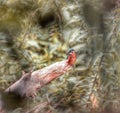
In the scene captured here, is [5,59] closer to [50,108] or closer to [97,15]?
[50,108]

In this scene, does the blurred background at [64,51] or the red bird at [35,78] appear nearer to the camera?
the blurred background at [64,51]

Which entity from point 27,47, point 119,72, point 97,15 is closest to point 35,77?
point 119,72

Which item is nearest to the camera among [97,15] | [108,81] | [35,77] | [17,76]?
[97,15]

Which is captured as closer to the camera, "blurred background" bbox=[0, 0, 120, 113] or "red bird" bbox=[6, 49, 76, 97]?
"blurred background" bbox=[0, 0, 120, 113]

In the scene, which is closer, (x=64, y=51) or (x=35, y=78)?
(x=35, y=78)

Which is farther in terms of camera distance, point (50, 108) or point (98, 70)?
point (50, 108)

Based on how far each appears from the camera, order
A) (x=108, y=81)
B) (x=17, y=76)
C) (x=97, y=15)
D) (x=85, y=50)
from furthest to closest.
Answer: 1. (x=17, y=76)
2. (x=85, y=50)
3. (x=108, y=81)
4. (x=97, y=15)

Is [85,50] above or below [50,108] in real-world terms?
above

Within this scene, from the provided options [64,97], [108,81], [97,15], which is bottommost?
[64,97]
